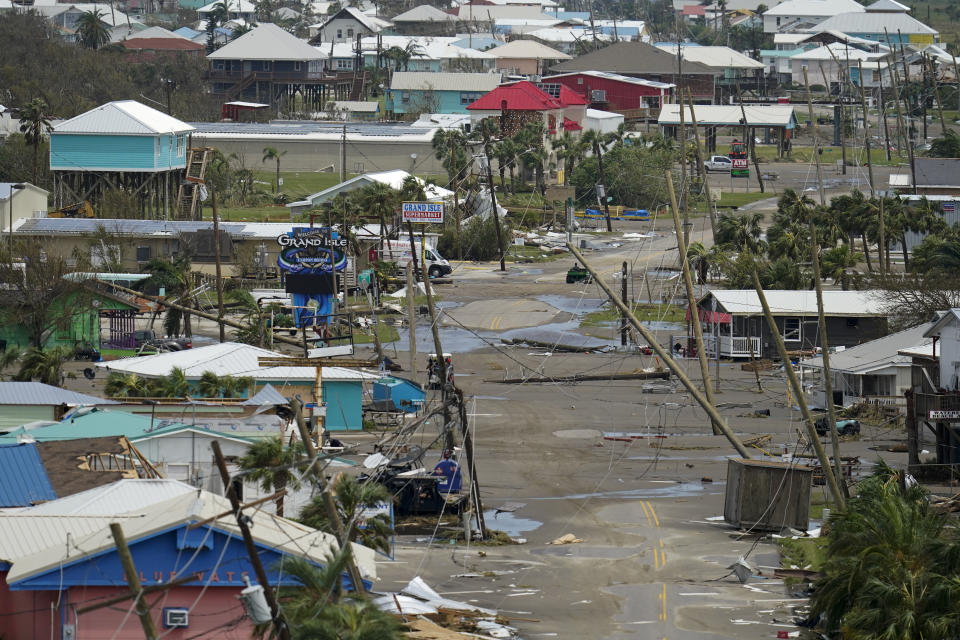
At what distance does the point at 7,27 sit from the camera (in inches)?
6255

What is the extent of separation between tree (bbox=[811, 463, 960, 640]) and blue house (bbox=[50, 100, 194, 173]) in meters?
66.4

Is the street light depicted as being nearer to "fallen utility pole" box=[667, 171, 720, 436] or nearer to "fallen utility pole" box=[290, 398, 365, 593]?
"fallen utility pole" box=[667, 171, 720, 436]

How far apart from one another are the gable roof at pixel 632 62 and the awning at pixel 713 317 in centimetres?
10130

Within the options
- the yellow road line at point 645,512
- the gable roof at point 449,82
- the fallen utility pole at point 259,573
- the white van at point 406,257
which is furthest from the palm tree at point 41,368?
the gable roof at point 449,82

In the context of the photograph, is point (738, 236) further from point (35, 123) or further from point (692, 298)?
point (35, 123)

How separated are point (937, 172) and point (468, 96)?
6393cm

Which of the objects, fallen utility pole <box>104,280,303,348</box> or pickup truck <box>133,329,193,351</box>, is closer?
fallen utility pole <box>104,280,303,348</box>

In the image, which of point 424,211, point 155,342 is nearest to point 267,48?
point 424,211

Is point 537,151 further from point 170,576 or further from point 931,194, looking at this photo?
point 170,576

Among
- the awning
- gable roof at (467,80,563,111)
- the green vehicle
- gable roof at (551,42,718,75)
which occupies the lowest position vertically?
the green vehicle

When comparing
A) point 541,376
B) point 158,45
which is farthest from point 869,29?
point 541,376

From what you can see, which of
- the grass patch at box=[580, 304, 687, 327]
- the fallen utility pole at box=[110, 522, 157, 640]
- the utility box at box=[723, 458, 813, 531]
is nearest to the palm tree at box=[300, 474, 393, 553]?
the fallen utility pole at box=[110, 522, 157, 640]

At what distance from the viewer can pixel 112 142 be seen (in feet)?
300

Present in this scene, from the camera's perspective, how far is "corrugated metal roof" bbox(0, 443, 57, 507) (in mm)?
33969
